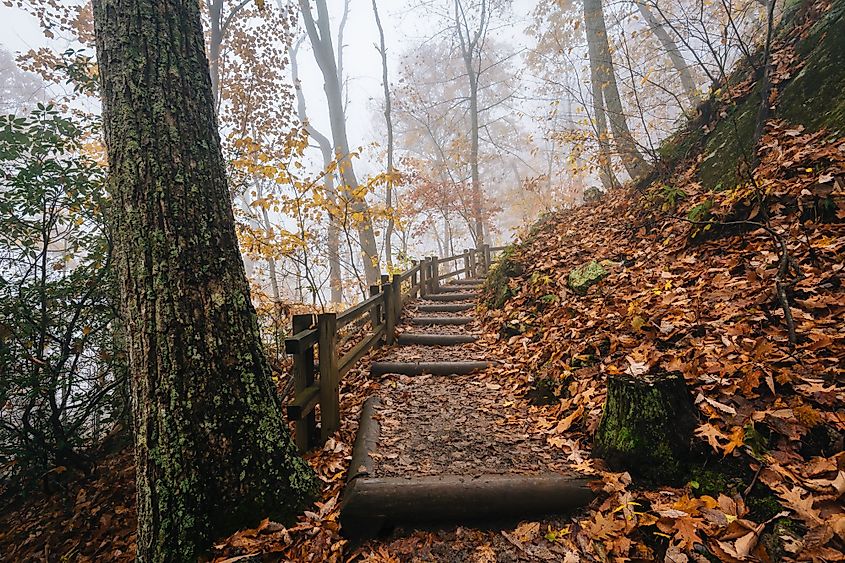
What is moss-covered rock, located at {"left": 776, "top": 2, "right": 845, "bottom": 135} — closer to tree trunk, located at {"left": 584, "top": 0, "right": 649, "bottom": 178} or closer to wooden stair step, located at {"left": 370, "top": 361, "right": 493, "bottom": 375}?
tree trunk, located at {"left": 584, "top": 0, "right": 649, "bottom": 178}

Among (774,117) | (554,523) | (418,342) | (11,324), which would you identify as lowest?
(554,523)

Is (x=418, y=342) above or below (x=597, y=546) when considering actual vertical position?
above

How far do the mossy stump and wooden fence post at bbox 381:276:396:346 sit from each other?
4137 millimetres

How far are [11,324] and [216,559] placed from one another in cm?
373

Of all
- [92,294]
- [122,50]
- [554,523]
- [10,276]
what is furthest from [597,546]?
[10,276]

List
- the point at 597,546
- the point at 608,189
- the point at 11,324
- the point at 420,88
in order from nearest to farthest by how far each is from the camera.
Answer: the point at 597,546
the point at 11,324
the point at 608,189
the point at 420,88

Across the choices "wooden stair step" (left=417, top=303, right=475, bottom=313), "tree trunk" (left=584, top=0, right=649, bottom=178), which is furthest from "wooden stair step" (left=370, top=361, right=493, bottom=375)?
"tree trunk" (left=584, top=0, right=649, bottom=178)

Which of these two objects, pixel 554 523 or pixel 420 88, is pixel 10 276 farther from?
pixel 420 88

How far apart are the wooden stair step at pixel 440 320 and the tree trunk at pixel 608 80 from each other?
4.39 m

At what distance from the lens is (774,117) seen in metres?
4.65

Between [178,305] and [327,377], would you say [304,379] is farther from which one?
[178,305]

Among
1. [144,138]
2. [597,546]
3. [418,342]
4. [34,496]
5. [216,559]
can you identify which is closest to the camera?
[597,546]

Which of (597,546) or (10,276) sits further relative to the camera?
(10,276)

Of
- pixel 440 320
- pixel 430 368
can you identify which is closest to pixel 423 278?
pixel 440 320
